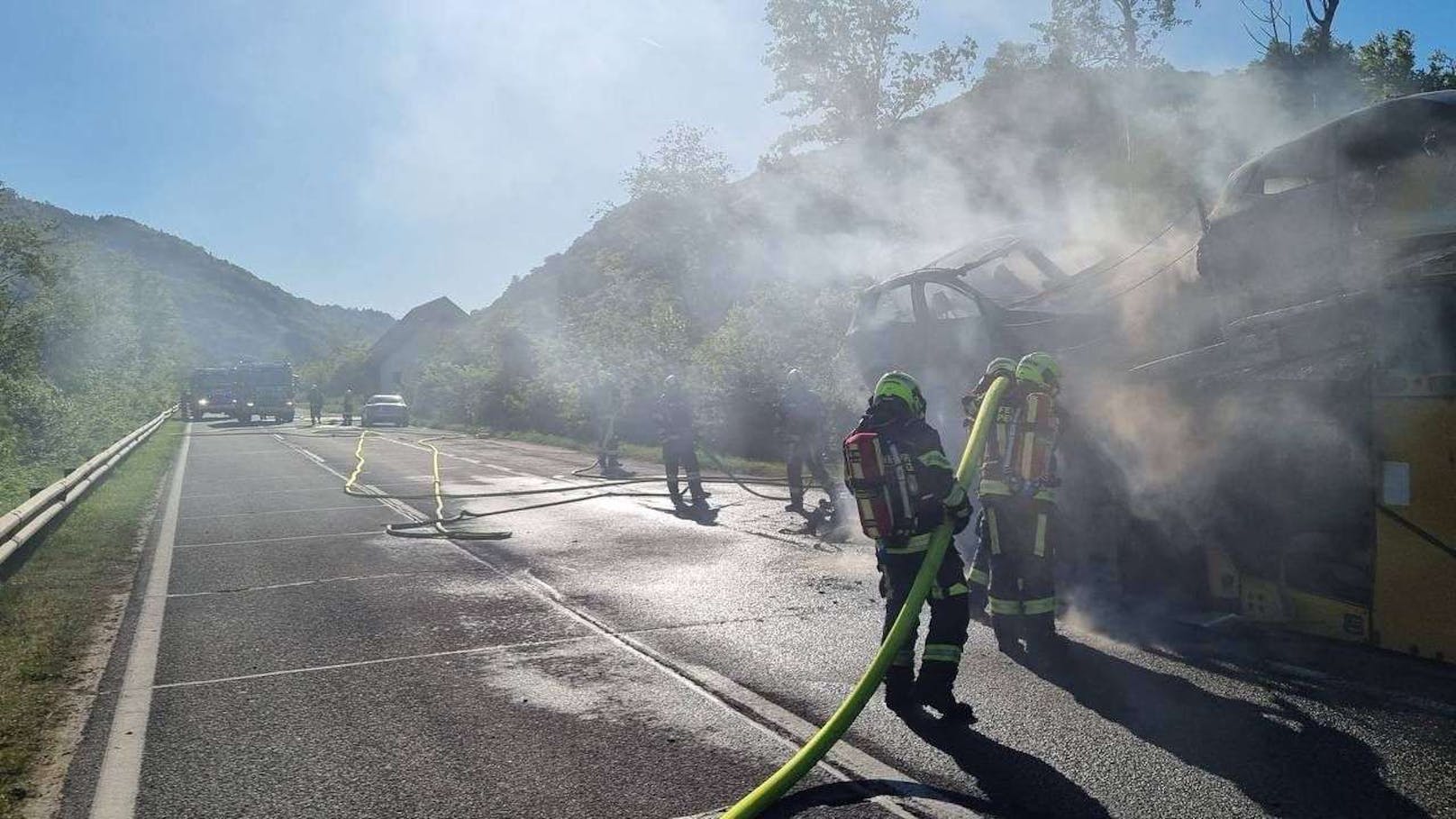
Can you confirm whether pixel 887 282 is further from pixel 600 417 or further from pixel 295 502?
pixel 600 417

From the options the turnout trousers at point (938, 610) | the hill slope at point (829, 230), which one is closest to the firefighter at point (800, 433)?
the hill slope at point (829, 230)

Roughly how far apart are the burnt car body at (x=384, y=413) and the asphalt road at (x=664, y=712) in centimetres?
3519

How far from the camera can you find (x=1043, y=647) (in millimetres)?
5844

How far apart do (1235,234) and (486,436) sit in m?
30.4

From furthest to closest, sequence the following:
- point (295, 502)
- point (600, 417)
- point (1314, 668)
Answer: point (600, 417)
point (295, 502)
point (1314, 668)

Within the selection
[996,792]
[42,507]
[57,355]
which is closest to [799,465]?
[42,507]

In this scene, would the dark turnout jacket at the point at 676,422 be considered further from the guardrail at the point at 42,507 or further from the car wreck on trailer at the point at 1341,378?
the car wreck on trailer at the point at 1341,378

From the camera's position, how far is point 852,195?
2238 cm

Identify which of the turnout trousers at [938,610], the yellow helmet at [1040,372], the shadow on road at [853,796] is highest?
the yellow helmet at [1040,372]

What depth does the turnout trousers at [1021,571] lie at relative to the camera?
A: 5.87m

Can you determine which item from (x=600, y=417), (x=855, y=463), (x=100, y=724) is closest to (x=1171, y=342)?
(x=855, y=463)

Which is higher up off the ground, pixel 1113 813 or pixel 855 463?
pixel 855 463

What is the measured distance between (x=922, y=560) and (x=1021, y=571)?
1.22 metres

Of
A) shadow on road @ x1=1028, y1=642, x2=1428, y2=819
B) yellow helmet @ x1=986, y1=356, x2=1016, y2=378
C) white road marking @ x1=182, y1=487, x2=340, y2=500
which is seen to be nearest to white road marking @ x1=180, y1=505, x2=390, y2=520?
white road marking @ x1=182, y1=487, x2=340, y2=500
